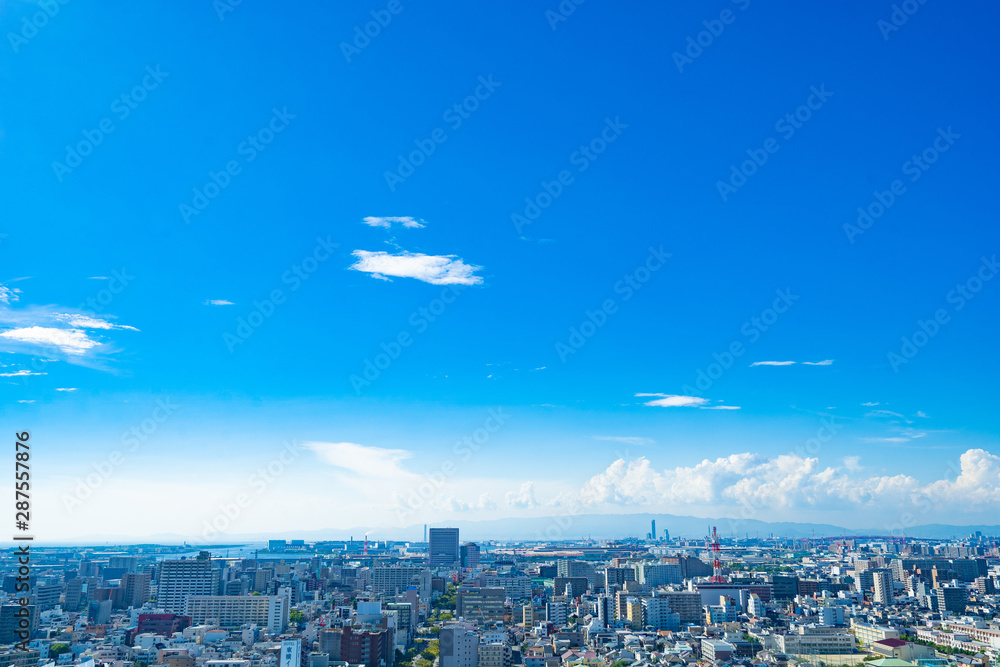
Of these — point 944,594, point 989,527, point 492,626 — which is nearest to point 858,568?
point 944,594

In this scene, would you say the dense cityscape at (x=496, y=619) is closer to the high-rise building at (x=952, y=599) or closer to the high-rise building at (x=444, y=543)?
the high-rise building at (x=952, y=599)

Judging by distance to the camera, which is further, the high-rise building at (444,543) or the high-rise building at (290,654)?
the high-rise building at (444,543)

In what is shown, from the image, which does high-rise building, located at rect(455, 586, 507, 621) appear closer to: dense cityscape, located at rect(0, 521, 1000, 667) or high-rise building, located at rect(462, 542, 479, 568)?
dense cityscape, located at rect(0, 521, 1000, 667)

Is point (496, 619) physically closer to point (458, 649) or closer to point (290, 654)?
point (458, 649)

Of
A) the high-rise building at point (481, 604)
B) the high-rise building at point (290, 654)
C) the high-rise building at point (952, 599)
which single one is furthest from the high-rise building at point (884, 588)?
the high-rise building at point (290, 654)

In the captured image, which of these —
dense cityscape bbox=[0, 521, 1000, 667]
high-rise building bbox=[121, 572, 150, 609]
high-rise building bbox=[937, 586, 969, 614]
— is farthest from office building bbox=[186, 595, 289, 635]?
high-rise building bbox=[937, 586, 969, 614]

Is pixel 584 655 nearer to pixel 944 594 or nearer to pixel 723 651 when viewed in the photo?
pixel 723 651

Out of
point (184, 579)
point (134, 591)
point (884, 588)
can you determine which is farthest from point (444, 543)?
point (884, 588)
